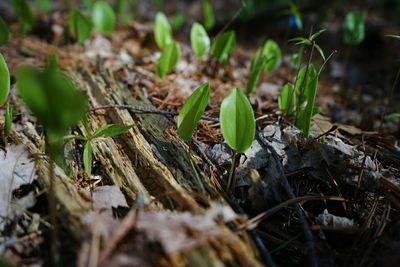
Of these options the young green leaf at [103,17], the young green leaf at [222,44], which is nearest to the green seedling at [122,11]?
the young green leaf at [103,17]

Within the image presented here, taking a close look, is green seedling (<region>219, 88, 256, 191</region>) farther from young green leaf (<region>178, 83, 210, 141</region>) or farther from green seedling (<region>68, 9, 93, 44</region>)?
green seedling (<region>68, 9, 93, 44</region>)

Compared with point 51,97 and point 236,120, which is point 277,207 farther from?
point 51,97

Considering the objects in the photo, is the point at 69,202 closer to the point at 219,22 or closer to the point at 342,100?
the point at 342,100

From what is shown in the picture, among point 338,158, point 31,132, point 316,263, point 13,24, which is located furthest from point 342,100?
point 13,24

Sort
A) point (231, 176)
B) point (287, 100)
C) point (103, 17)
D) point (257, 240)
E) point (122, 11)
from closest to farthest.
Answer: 1. point (257, 240)
2. point (231, 176)
3. point (287, 100)
4. point (103, 17)
5. point (122, 11)

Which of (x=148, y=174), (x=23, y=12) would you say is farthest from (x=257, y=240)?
(x=23, y=12)

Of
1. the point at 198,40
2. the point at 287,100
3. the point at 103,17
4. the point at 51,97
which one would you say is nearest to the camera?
the point at 51,97
